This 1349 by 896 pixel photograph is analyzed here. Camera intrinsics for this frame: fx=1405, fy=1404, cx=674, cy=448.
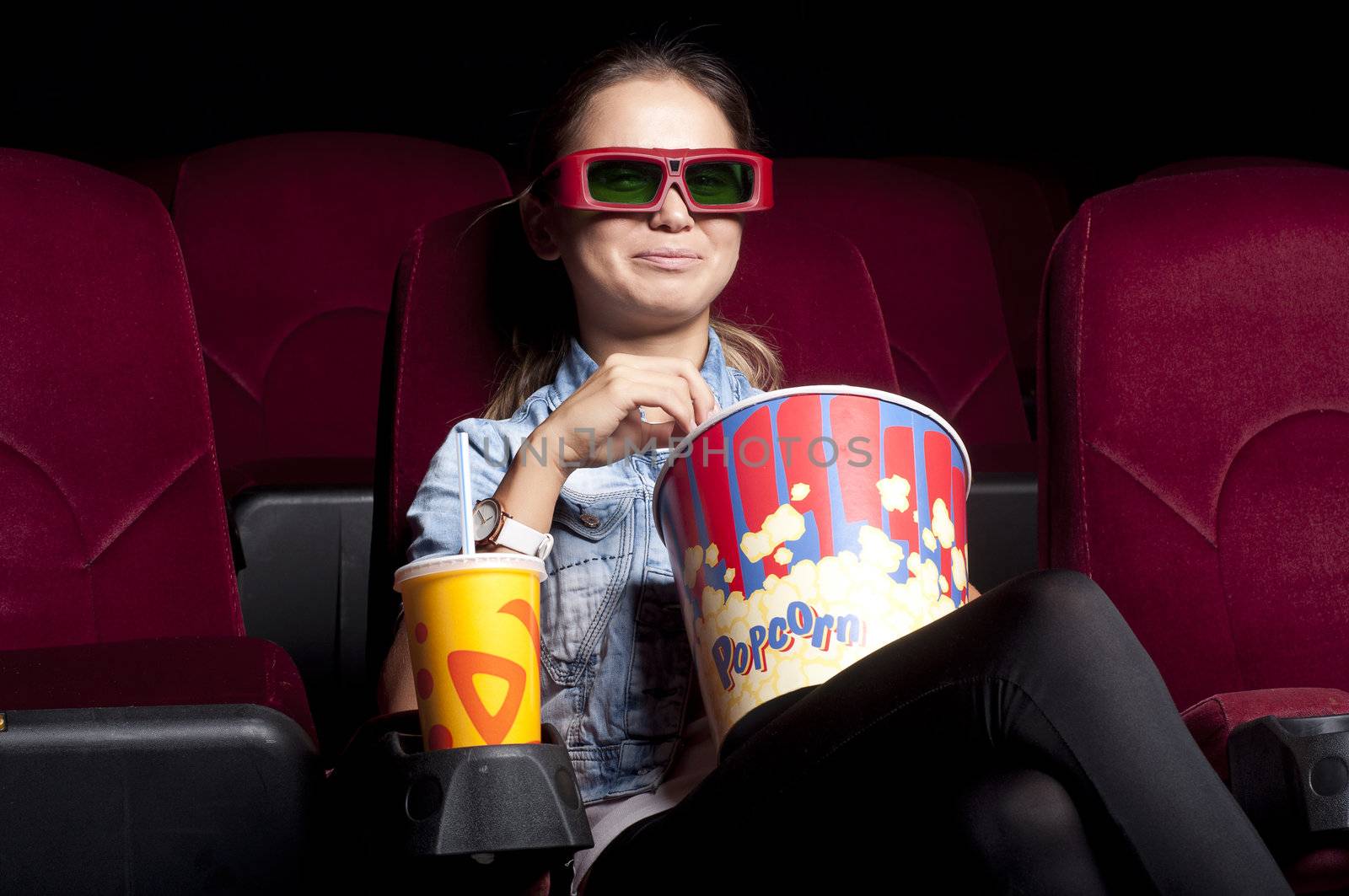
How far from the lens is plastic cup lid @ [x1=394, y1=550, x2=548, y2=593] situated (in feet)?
2.16

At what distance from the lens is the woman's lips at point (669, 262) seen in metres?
1.03

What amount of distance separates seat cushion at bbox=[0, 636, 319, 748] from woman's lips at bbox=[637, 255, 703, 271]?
1.29 ft

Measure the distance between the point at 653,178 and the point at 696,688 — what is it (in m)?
0.36

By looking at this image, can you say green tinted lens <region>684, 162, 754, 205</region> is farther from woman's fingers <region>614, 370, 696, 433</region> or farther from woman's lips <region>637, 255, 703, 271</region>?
woman's fingers <region>614, 370, 696, 433</region>

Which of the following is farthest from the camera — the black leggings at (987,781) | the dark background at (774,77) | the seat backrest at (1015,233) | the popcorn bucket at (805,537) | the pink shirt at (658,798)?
the dark background at (774,77)

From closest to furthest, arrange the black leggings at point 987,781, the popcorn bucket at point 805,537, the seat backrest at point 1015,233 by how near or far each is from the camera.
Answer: the black leggings at point 987,781 → the popcorn bucket at point 805,537 → the seat backrest at point 1015,233

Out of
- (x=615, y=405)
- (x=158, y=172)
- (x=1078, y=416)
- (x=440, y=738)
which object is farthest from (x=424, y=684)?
(x=158, y=172)

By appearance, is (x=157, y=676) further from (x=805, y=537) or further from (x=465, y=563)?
(x=805, y=537)

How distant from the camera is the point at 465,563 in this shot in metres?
0.66

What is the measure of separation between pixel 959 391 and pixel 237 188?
908 millimetres

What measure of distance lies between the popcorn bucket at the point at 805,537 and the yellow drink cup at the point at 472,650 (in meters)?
0.12

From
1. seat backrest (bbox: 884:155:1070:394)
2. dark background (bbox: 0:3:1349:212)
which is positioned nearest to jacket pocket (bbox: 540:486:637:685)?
seat backrest (bbox: 884:155:1070:394)

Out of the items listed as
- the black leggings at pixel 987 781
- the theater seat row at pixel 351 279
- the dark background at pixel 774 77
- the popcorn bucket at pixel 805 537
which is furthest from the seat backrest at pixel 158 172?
the black leggings at pixel 987 781

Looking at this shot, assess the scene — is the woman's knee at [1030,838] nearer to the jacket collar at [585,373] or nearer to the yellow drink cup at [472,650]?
the yellow drink cup at [472,650]
